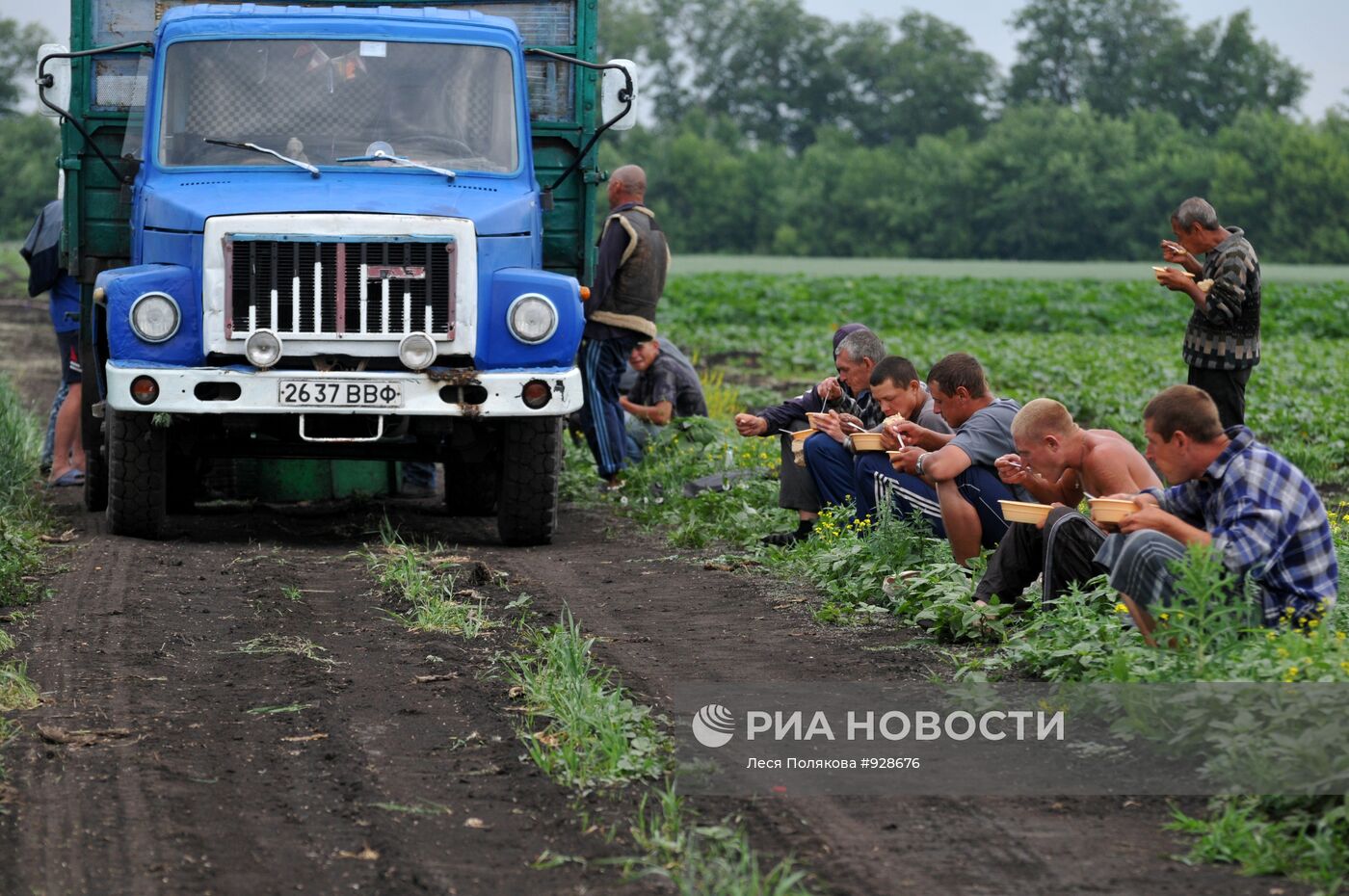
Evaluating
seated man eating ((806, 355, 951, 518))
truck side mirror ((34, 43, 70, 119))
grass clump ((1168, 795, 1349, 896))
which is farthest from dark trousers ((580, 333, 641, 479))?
grass clump ((1168, 795, 1349, 896))

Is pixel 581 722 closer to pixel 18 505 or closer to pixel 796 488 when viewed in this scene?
pixel 796 488

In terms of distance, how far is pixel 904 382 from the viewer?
8.34 m

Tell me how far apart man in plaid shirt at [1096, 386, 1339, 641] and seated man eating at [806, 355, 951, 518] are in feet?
8.17

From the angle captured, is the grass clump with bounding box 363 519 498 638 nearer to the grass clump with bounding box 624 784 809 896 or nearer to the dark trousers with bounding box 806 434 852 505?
the dark trousers with bounding box 806 434 852 505

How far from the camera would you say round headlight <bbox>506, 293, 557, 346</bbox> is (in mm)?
8984

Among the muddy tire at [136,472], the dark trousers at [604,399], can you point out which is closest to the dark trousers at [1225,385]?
the dark trousers at [604,399]

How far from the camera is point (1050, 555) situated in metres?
6.50

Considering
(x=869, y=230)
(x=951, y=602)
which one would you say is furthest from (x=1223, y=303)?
(x=869, y=230)

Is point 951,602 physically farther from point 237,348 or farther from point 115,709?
point 237,348

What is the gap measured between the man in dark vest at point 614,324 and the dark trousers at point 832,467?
273 centimetres

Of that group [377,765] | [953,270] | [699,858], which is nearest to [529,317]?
[377,765]

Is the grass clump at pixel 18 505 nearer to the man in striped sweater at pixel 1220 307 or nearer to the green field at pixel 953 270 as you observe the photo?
the man in striped sweater at pixel 1220 307

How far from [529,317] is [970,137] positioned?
290 ft

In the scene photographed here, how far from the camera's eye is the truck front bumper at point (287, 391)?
28.5ft
